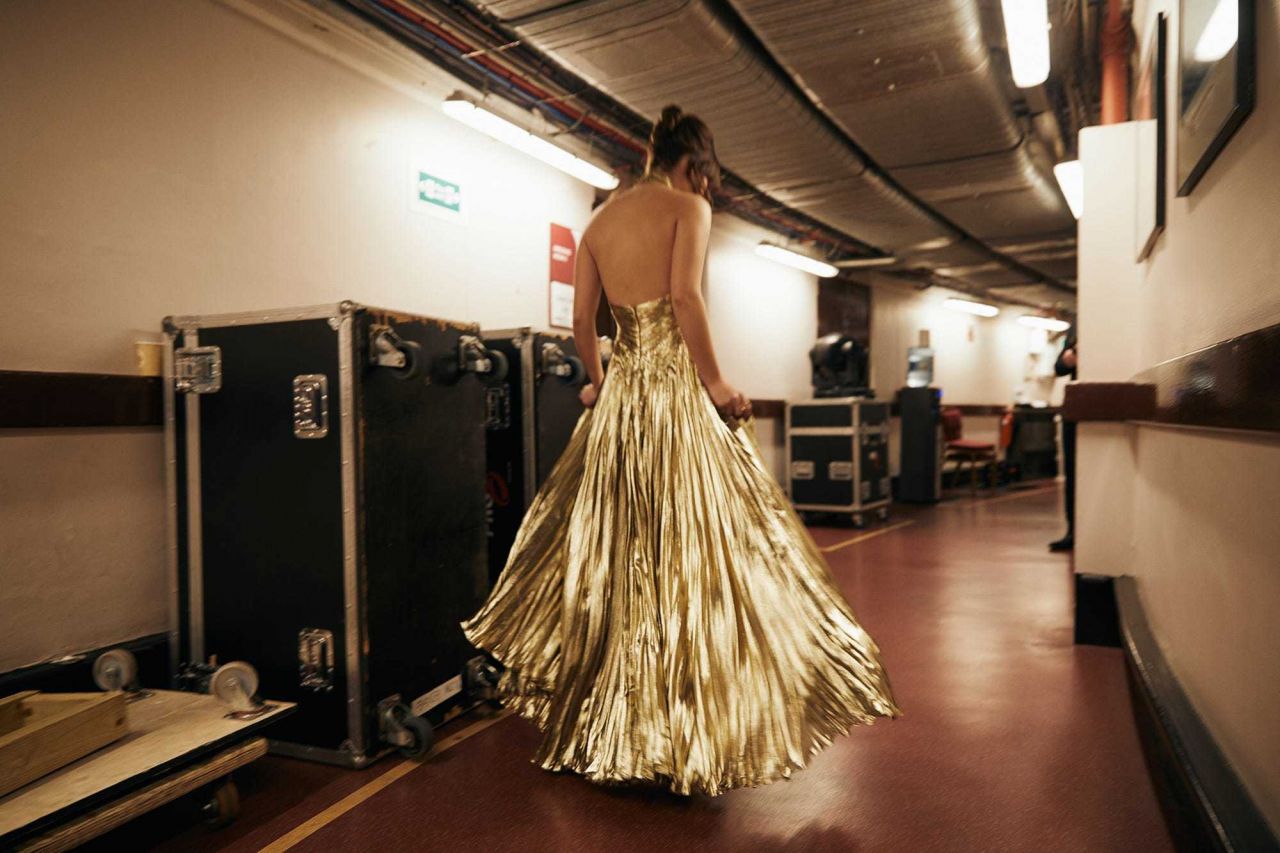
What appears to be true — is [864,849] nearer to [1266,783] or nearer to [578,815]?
[578,815]

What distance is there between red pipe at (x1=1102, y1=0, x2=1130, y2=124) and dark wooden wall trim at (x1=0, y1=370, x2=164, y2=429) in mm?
4348

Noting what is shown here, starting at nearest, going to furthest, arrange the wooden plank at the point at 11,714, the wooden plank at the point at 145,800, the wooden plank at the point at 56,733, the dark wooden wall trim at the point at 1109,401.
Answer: the wooden plank at the point at 145,800 < the wooden plank at the point at 56,733 < the wooden plank at the point at 11,714 < the dark wooden wall trim at the point at 1109,401

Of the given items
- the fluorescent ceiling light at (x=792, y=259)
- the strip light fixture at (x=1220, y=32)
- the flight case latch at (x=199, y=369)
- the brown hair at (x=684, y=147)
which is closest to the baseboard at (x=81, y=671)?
the flight case latch at (x=199, y=369)

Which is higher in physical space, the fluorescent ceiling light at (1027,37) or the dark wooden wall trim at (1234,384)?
the fluorescent ceiling light at (1027,37)

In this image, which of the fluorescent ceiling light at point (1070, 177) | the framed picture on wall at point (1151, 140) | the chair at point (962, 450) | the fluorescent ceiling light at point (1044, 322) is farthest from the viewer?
the fluorescent ceiling light at point (1044, 322)

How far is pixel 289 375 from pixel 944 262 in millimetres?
8271

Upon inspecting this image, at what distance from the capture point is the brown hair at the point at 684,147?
2.09 m

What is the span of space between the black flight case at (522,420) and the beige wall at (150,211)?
0.97 meters

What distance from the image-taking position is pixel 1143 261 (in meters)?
2.93

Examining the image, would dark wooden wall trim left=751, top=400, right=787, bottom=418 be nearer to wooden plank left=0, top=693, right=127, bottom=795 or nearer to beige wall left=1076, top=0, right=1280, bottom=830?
beige wall left=1076, top=0, right=1280, bottom=830

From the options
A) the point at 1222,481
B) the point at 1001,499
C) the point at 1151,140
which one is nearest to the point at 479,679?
the point at 1222,481

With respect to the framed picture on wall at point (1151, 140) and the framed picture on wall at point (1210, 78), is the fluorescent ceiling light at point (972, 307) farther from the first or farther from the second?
the framed picture on wall at point (1210, 78)

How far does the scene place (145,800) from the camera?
170 centimetres

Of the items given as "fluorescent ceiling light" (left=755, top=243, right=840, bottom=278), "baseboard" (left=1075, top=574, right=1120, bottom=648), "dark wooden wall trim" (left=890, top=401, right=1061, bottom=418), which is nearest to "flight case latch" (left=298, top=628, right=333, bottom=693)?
"baseboard" (left=1075, top=574, right=1120, bottom=648)
